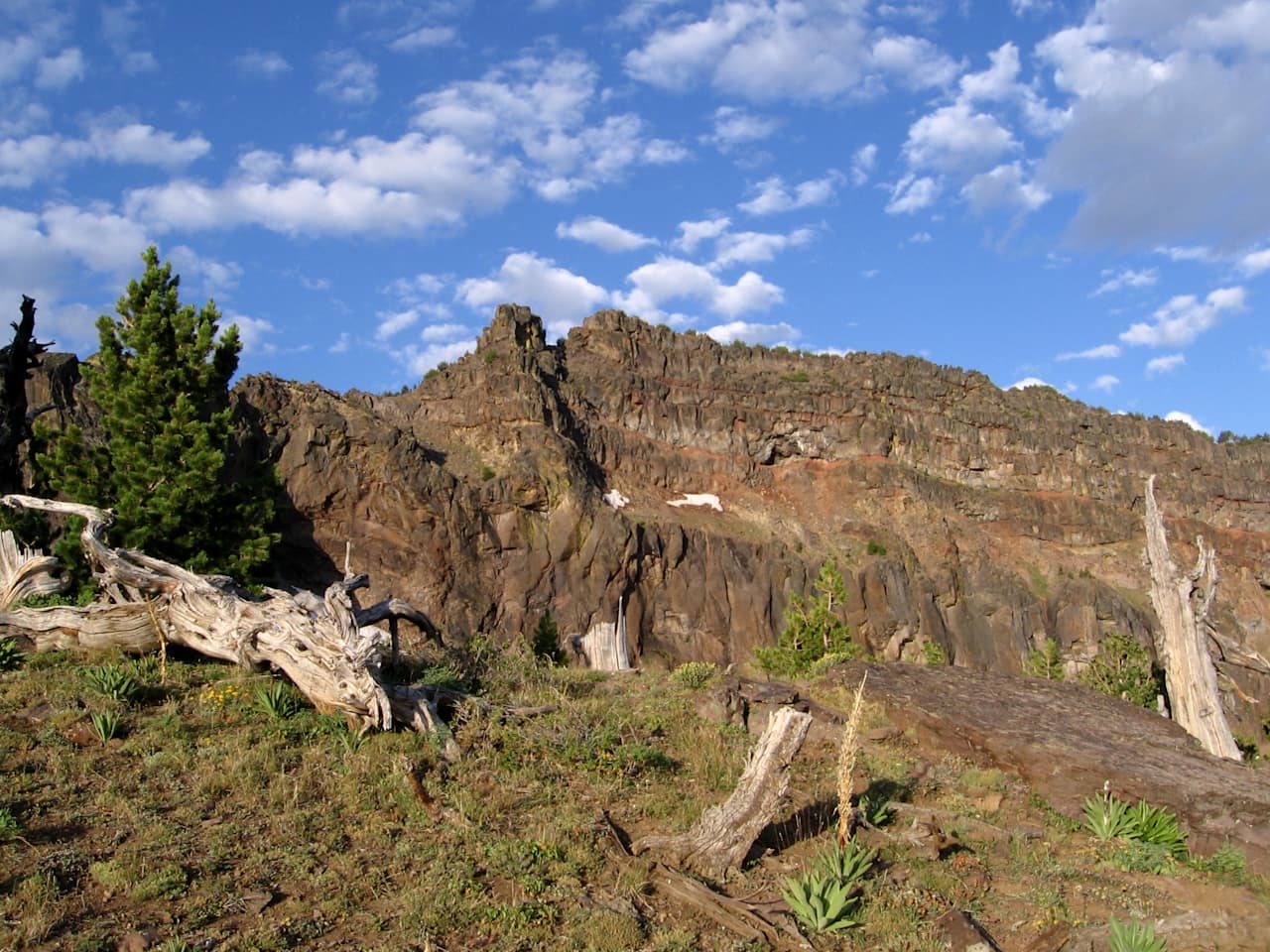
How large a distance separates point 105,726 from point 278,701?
1.68 meters

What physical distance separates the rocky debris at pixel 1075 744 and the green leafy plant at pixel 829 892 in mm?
4590

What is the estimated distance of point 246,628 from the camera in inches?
448

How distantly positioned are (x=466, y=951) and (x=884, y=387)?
7906 cm

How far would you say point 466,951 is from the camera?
21.4 ft

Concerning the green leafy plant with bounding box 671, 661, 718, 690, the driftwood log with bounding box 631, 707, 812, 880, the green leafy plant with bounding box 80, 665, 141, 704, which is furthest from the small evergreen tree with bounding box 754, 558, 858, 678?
the green leafy plant with bounding box 80, 665, 141, 704

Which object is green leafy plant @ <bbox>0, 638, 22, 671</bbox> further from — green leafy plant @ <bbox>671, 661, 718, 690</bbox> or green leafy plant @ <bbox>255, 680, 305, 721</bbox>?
green leafy plant @ <bbox>671, 661, 718, 690</bbox>

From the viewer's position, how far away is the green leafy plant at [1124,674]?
98.8 feet

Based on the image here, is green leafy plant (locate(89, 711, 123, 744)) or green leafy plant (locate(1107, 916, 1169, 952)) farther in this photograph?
green leafy plant (locate(89, 711, 123, 744))

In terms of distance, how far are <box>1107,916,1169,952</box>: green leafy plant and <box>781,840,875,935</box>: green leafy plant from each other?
1964 millimetres

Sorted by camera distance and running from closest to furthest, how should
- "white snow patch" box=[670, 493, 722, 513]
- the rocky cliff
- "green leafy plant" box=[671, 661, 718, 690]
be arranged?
"green leafy plant" box=[671, 661, 718, 690] → the rocky cliff → "white snow patch" box=[670, 493, 722, 513]

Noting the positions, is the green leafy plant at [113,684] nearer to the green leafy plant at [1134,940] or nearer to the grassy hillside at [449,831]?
the grassy hillside at [449,831]

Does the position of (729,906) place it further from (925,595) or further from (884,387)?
(884,387)

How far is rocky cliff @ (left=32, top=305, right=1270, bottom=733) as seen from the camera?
5066cm

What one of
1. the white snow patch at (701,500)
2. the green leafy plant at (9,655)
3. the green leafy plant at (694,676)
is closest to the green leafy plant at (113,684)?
the green leafy plant at (9,655)
